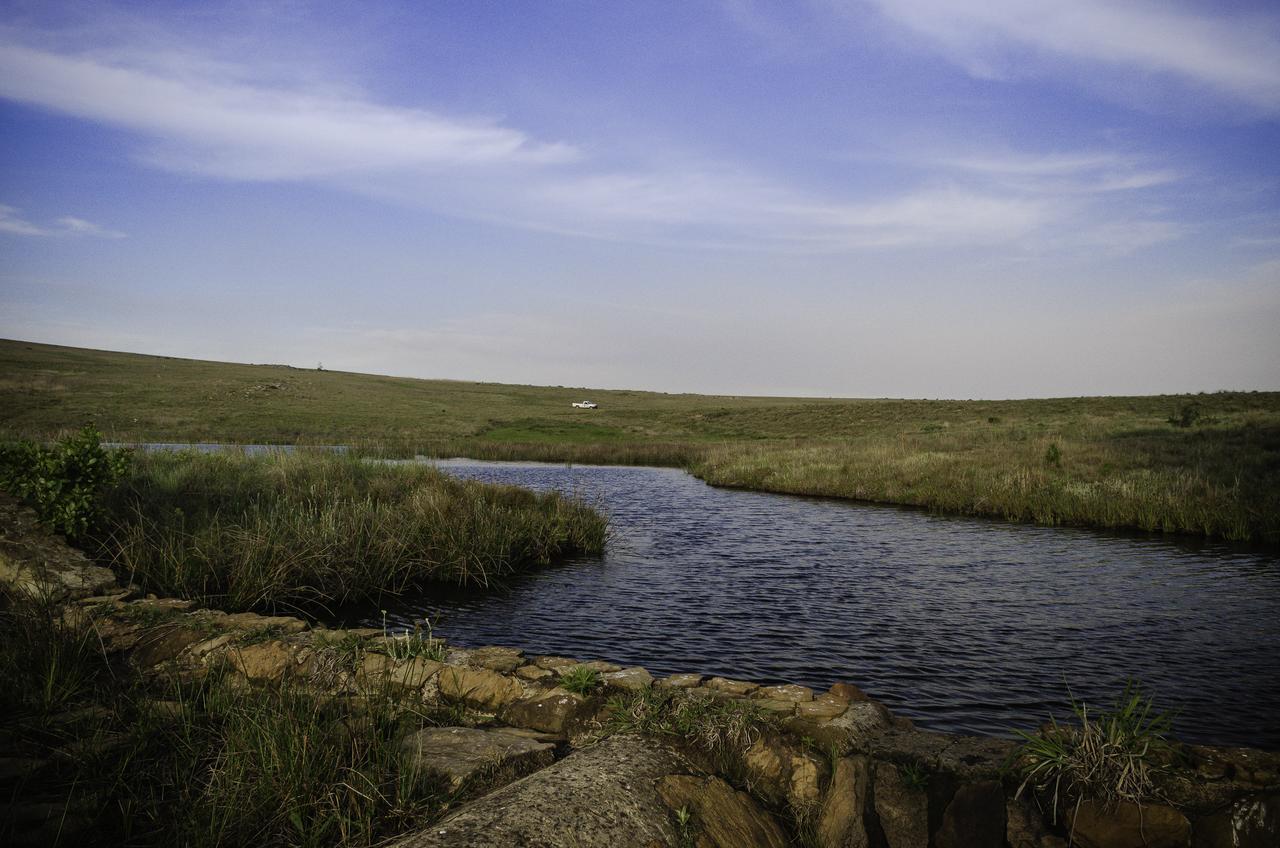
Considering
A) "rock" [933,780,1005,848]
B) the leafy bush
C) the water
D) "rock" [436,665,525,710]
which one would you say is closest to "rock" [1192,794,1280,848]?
"rock" [933,780,1005,848]

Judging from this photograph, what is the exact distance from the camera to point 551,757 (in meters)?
5.04

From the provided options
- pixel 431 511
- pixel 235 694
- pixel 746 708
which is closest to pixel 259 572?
pixel 431 511

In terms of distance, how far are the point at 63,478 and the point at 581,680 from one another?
9164 millimetres

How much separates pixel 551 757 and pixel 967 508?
23892mm

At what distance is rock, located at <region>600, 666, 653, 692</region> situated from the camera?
6.07 m

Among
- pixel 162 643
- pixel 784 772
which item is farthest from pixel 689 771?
pixel 162 643

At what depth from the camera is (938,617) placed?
12.2m

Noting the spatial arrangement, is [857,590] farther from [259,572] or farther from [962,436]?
[962,436]

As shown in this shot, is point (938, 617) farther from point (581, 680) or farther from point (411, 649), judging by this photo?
point (411, 649)

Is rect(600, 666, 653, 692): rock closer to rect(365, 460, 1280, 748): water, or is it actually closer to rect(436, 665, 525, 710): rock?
rect(436, 665, 525, 710): rock

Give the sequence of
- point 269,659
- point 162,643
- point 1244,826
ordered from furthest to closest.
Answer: point 162,643 → point 269,659 → point 1244,826

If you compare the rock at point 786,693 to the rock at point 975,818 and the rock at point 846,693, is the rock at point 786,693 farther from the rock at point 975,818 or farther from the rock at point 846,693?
the rock at point 975,818

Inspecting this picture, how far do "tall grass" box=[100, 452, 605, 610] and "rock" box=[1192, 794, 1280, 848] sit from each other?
11171 millimetres

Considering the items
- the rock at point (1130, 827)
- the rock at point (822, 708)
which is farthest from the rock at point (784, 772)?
the rock at point (1130, 827)
